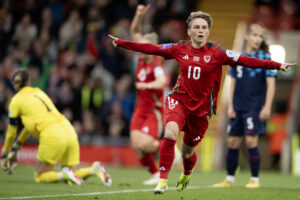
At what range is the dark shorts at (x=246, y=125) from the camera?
9.27 meters

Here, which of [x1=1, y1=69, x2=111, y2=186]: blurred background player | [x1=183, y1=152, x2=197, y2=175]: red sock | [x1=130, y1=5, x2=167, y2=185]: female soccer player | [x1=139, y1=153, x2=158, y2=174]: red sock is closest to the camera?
[x1=183, y1=152, x2=197, y2=175]: red sock

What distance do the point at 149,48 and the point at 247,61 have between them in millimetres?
1125

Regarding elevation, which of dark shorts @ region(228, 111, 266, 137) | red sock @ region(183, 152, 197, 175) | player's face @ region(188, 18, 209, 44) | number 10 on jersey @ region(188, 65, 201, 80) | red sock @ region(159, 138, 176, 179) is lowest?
red sock @ region(183, 152, 197, 175)

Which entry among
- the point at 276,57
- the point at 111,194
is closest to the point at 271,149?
the point at 276,57

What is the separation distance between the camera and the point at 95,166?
29.8ft

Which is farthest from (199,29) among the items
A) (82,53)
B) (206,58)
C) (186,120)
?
(82,53)

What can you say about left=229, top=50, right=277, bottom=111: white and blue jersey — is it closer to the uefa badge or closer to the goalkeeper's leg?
the uefa badge

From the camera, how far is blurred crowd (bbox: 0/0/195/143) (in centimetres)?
1673

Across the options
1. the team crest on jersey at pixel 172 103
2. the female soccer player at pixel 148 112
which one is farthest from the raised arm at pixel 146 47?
the female soccer player at pixel 148 112

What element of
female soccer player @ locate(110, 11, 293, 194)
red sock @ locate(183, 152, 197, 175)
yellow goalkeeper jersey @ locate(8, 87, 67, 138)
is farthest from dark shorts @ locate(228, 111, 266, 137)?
yellow goalkeeper jersey @ locate(8, 87, 67, 138)

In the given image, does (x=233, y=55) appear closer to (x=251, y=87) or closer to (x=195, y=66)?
(x=195, y=66)

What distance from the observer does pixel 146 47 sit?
6973 mm

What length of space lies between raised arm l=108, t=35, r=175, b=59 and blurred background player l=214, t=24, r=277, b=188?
2.61 metres

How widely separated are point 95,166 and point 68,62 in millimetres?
9306
